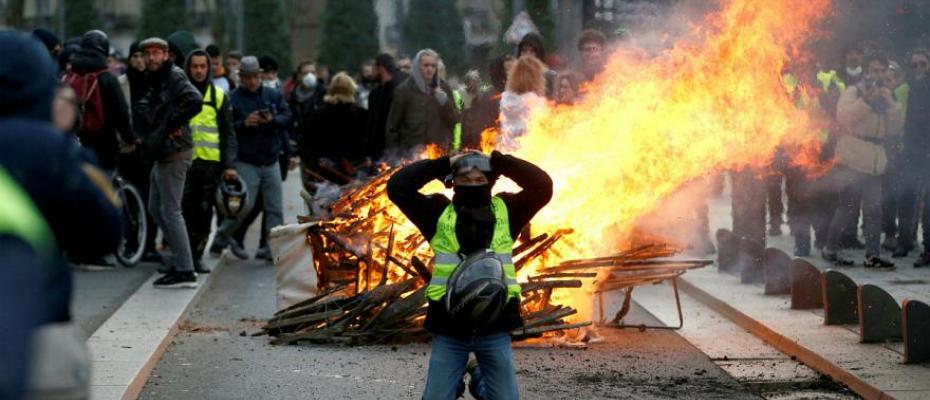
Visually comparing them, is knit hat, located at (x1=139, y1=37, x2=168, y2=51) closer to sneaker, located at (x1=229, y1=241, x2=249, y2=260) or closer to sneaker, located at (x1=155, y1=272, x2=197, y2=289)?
sneaker, located at (x1=155, y1=272, x2=197, y2=289)

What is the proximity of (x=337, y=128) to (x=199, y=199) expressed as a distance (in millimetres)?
2717

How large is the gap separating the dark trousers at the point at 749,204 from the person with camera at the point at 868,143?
2.92 feet

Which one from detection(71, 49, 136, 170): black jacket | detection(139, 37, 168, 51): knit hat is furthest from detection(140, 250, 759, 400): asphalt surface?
detection(71, 49, 136, 170): black jacket

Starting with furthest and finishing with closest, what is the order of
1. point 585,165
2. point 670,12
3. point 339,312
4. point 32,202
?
point 670,12 < point 585,165 < point 339,312 < point 32,202

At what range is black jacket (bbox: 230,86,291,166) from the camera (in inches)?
575

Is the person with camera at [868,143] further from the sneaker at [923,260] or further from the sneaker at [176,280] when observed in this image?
the sneaker at [176,280]

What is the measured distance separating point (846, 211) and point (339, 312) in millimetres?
6953

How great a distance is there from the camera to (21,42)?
155 inches

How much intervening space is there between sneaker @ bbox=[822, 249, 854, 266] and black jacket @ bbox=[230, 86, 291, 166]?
5159 millimetres

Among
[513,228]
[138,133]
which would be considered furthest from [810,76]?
[513,228]

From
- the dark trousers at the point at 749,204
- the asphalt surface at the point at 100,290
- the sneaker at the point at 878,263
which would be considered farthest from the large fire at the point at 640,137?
the sneaker at the point at 878,263

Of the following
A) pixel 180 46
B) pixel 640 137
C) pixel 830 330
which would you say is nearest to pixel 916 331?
pixel 830 330

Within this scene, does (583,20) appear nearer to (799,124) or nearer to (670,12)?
(670,12)

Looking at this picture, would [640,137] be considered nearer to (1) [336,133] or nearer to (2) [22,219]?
(1) [336,133]
